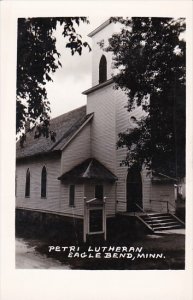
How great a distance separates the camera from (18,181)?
1.96m

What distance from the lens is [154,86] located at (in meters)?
2.10

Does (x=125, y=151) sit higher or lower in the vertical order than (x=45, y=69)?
lower

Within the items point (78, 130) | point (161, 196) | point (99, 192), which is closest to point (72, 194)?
point (99, 192)

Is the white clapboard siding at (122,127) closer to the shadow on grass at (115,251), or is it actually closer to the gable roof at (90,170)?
the gable roof at (90,170)

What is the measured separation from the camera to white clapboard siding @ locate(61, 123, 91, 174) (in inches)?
84.8

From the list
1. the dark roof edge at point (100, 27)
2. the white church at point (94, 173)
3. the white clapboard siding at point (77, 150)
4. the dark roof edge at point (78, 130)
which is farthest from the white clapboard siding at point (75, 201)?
the dark roof edge at point (100, 27)

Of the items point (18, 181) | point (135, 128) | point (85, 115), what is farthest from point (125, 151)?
point (18, 181)

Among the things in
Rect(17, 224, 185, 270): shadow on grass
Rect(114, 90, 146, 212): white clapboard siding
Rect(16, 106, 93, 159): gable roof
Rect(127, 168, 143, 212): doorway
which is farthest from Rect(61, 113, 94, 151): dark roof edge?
Rect(17, 224, 185, 270): shadow on grass

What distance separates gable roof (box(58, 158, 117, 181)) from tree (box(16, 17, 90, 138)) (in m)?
0.34

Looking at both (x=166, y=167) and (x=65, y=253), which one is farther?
(x=166, y=167)

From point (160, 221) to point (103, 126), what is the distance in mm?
657
